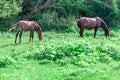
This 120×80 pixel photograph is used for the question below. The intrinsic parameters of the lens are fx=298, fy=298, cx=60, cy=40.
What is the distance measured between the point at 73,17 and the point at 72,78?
60.3ft

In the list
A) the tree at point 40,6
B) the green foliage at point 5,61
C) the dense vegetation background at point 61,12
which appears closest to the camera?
the green foliage at point 5,61

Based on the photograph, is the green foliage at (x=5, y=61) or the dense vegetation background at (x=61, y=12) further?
the dense vegetation background at (x=61, y=12)

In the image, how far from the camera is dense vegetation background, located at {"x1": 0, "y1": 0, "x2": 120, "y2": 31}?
24.2 meters

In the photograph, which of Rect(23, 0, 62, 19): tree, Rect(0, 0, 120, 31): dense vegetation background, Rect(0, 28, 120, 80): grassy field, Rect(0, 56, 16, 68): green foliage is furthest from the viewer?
Rect(23, 0, 62, 19): tree

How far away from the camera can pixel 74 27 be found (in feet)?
81.2

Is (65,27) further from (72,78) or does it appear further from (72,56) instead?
(72,78)

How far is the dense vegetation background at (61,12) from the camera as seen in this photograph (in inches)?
954

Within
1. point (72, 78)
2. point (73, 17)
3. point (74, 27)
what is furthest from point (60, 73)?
point (73, 17)

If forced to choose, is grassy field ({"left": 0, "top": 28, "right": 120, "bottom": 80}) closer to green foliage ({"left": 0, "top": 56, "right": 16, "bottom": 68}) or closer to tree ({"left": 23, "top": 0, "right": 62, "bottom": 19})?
green foliage ({"left": 0, "top": 56, "right": 16, "bottom": 68})


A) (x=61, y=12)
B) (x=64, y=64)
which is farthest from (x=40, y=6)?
(x=64, y=64)

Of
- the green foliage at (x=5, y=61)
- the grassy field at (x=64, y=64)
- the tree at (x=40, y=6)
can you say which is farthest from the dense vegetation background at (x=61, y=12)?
the green foliage at (x=5, y=61)

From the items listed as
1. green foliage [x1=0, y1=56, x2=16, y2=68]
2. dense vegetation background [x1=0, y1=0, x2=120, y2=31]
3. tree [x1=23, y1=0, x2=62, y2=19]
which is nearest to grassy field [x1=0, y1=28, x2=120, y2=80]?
green foliage [x1=0, y1=56, x2=16, y2=68]

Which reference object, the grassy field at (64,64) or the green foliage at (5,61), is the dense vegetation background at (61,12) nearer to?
the grassy field at (64,64)

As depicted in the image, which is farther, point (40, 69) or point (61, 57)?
point (61, 57)
